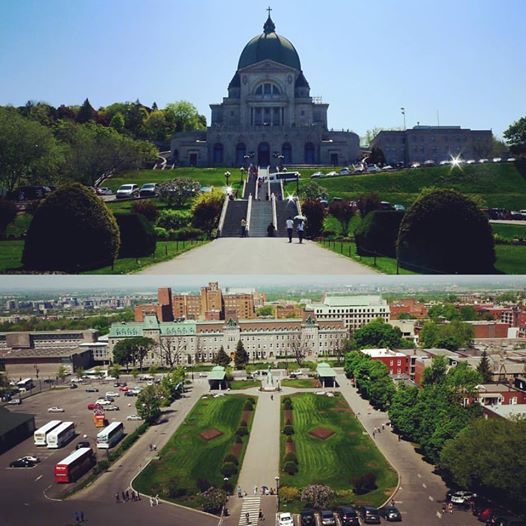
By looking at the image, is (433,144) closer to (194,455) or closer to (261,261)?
(194,455)

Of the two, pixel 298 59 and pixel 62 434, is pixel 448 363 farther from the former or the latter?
pixel 298 59

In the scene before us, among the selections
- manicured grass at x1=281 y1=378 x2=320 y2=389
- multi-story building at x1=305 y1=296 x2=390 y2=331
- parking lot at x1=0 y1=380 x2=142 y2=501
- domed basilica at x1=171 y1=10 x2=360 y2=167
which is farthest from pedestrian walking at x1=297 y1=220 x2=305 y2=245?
domed basilica at x1=171 y1=10 x2=360 y2=167

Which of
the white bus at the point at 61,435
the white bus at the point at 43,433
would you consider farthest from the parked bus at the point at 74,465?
the white bus at the point at 43,433

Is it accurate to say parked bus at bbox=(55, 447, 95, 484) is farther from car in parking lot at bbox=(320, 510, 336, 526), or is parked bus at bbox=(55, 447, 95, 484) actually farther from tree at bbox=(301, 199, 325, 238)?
tree at bbox=(301, 199, 325, 238)

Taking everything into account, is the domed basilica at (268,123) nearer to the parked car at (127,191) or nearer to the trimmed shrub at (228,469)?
the parked car at (127,191)

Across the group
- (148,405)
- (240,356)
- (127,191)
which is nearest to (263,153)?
(240,356)

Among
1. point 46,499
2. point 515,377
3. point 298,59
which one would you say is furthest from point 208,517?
point 298,59
